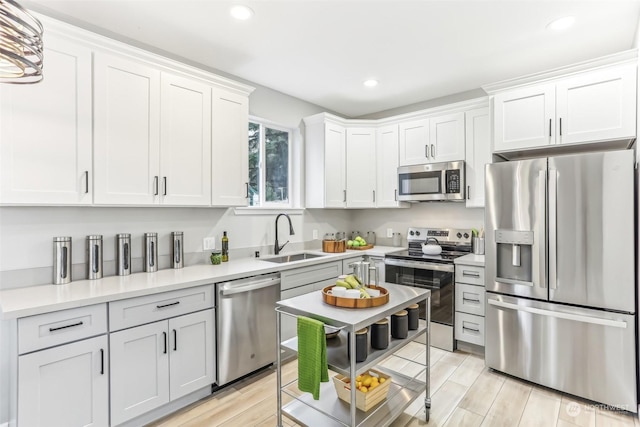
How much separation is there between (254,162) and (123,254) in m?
1.66

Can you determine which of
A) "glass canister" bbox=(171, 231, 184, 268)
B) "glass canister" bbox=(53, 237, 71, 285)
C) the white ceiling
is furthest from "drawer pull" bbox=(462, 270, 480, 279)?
"glass canister" bbox=(53, 237, 71, 285)

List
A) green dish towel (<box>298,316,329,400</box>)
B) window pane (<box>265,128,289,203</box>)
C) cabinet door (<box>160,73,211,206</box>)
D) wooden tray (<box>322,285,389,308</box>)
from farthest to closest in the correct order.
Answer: window pane (<box>265,128,289,203</box>)
cabinet door (<box>160,73,211,206</box>)
wooden tray (<box>322,285,389,308</box>)
green dish towel (<box>298,316,329,400</box>)

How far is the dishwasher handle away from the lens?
2.47m

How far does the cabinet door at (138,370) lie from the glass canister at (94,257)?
A: 586mm

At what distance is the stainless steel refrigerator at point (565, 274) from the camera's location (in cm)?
226

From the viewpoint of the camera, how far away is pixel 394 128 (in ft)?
13.3

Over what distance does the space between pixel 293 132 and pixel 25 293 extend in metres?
2.93

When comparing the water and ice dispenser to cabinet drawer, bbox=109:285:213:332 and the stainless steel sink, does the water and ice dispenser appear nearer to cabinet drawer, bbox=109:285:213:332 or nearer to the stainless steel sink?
the stainless steel sink

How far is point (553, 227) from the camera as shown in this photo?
249 cm

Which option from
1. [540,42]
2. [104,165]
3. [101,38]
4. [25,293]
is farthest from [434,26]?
[25,293]

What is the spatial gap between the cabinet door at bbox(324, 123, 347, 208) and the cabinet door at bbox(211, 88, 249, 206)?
115 cm

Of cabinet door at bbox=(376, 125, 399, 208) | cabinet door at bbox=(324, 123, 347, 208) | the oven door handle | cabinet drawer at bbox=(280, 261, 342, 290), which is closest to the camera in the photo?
cabinet drawer at bbox=(280, 261, 342, 290)

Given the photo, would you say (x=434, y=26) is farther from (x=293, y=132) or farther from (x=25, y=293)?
(x=25, y=293)

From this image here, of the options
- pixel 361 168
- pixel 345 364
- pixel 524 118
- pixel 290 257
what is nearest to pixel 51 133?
pixel 345 364
